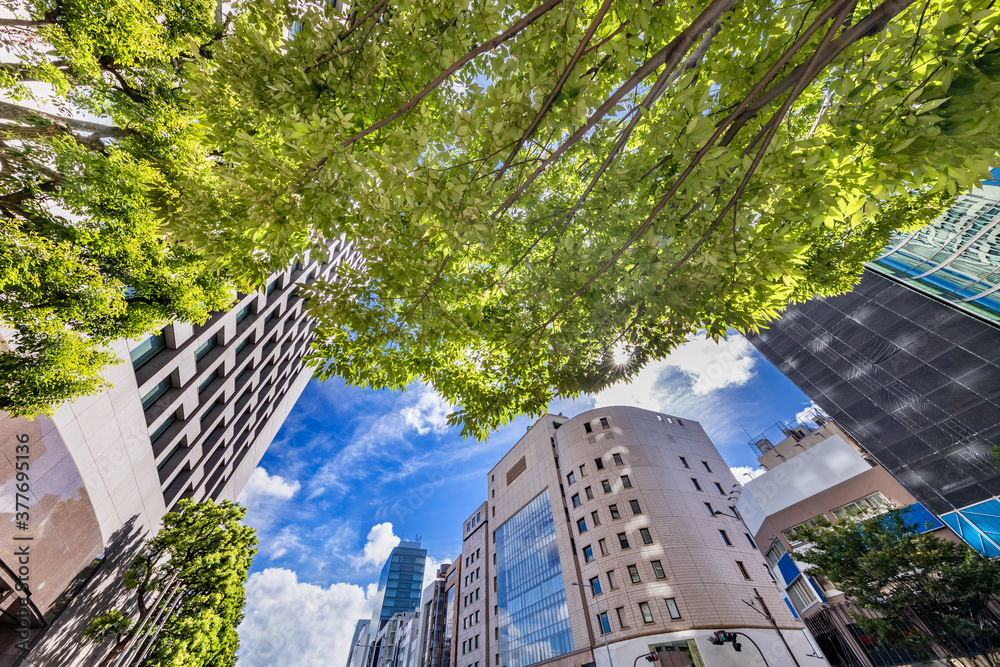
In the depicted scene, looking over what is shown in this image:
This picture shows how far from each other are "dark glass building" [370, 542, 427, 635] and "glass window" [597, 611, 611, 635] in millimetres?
123068

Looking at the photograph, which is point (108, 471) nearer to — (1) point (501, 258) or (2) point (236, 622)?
(2) point (236, 622)

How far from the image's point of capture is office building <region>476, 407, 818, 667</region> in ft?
82.1

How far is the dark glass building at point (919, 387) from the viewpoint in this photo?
1817cm

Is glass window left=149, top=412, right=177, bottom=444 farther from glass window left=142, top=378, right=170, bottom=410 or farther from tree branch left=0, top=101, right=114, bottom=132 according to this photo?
tree branch left=0, top=101, right=114, bottom=132

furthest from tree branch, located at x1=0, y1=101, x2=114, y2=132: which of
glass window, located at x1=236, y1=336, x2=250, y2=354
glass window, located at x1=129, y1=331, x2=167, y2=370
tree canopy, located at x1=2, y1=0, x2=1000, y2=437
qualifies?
glass window, located at x1=236, y1=336, x2=250, y2=354

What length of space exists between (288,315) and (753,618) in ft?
132

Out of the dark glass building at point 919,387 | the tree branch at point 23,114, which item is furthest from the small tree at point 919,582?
the tree branch at point 23,114

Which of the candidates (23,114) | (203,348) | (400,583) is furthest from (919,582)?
(400,583)

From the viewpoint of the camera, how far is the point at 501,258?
611cm

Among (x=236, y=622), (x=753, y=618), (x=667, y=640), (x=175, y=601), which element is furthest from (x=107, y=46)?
(x=753, y=618)

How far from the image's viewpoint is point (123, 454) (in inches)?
523

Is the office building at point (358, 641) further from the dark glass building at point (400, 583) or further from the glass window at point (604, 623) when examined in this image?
the glass window at point (604, 623)

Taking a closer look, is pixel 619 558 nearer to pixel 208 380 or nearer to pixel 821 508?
pixel 821 508

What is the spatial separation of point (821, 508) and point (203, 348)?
45.9 meters
